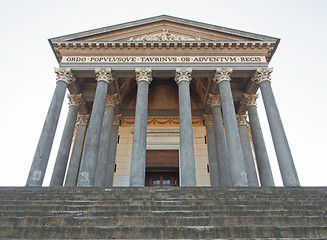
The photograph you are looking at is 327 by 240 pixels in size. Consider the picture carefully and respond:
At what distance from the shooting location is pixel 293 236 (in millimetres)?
5324

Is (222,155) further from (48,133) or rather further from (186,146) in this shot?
(48,133)

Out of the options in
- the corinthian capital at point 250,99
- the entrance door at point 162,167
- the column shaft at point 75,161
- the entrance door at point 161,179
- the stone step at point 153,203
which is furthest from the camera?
the entrance door at point 162,167

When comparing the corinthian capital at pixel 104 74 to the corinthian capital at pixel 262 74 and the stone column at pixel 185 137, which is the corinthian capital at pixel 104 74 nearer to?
the stone column at pixel 185 137

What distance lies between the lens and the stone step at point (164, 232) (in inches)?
210

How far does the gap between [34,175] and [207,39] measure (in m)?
14.8

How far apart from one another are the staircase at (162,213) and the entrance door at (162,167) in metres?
11.8

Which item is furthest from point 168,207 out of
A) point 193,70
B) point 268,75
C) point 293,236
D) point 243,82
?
point 243,82

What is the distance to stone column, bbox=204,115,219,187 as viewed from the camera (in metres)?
18.5

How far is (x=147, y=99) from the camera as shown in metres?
15.9

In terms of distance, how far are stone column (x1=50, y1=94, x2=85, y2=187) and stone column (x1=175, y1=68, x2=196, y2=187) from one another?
8243 mm

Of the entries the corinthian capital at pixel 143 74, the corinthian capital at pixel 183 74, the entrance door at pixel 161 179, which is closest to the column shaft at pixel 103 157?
the corinthian capital at pixel 143 74

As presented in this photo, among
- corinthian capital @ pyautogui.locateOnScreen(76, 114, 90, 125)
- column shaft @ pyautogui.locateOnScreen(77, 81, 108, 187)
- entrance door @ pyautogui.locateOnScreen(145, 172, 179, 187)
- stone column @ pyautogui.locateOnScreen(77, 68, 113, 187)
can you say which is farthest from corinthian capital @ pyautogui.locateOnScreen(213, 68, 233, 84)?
corinthian capital @ pyautogui.locateOnScreen(76, 114, 90, 125)

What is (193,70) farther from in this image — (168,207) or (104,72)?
(168,207)

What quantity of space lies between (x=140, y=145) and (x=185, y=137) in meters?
2.74
